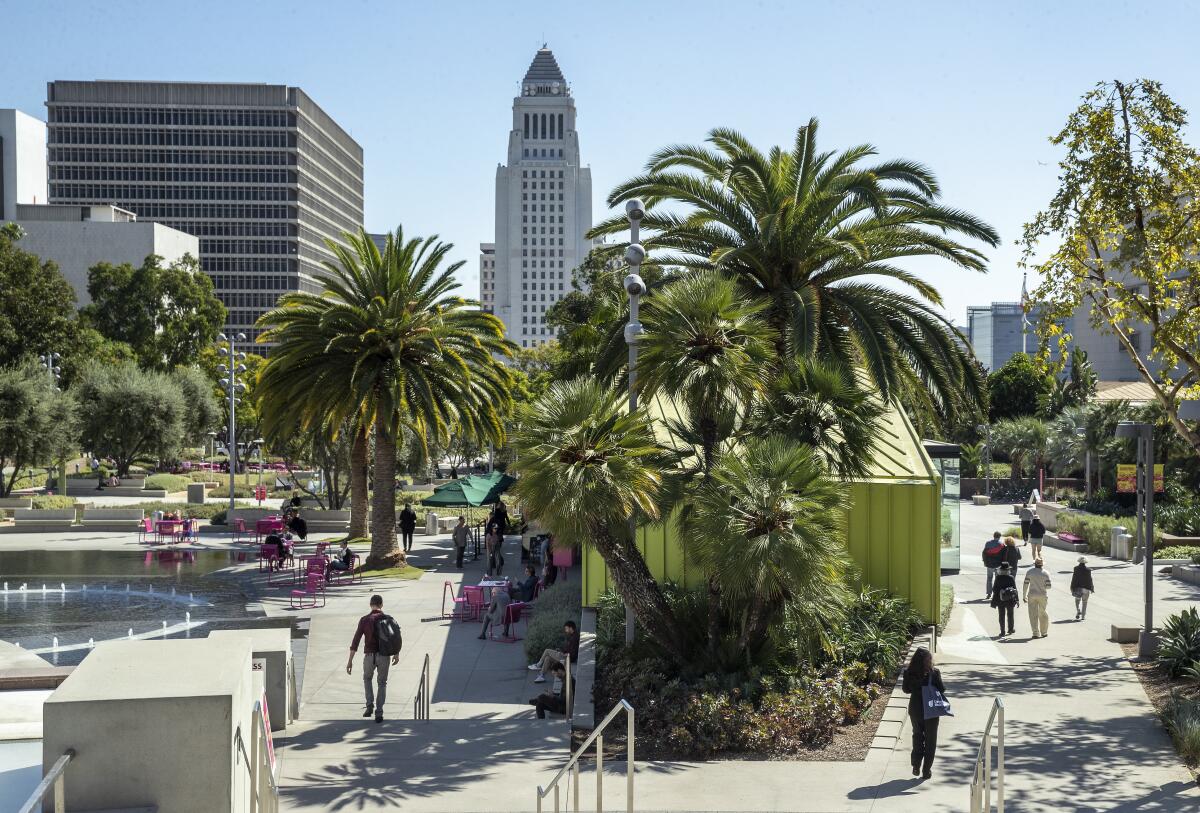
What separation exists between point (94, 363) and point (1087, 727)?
172 feet

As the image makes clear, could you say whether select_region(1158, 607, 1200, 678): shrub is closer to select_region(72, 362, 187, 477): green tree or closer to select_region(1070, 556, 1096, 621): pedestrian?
select_region(1070, 556, 1096, 621): pedestrian

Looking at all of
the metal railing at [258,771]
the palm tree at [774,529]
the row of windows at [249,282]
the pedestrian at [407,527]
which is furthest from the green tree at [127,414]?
the row of windows at [249,282]

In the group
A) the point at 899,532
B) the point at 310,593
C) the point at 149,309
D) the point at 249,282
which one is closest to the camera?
the point at 899,532

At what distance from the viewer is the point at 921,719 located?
10898mm

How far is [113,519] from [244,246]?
11056 centimetres

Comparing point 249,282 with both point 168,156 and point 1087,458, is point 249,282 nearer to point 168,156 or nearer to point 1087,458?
point 168,156

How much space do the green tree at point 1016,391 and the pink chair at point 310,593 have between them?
202ft

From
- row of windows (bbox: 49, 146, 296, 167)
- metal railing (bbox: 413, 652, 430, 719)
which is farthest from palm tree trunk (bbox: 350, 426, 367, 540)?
row of windows (bbox: 49, 146, 296, 167)

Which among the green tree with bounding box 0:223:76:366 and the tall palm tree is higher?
the green tree with bounding box 0:223:76:366

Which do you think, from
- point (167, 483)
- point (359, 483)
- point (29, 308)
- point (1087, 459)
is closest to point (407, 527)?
point (359, 483)

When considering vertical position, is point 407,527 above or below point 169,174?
below

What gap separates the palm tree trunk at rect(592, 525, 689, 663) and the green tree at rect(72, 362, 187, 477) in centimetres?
4261

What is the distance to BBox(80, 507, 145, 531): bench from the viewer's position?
36.8 metres

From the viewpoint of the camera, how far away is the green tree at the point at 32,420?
4481cm
